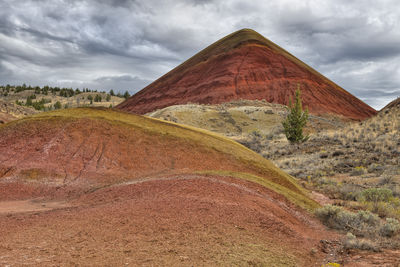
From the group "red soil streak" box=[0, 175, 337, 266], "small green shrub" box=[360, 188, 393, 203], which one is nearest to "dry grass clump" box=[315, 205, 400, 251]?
"red soil streak" box=[0, 175, 337, 266]

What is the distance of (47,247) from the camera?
512cm

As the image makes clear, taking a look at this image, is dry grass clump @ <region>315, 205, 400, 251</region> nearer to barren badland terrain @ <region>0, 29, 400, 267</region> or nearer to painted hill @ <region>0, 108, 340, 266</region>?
barren badland terrain @ <region>0, 29, 400, 267</region>

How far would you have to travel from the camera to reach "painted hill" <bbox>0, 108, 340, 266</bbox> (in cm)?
530

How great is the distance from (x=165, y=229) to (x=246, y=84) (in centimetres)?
5435

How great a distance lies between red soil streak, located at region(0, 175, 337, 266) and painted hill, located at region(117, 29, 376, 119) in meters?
47.3

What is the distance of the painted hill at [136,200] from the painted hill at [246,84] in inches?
1672

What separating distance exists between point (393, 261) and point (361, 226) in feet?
8.82

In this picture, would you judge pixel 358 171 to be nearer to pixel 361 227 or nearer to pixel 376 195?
pixel 376 195

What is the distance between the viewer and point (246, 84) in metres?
58.3

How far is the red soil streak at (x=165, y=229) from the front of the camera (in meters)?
4.99

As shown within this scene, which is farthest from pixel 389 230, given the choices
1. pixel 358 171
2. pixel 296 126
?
pixel 296 126

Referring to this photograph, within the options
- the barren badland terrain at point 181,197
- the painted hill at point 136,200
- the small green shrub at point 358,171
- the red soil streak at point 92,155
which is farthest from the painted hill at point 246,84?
the painted hill at point 136,200

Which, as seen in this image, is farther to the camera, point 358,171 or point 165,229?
point 358,171

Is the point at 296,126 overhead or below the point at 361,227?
overhead
